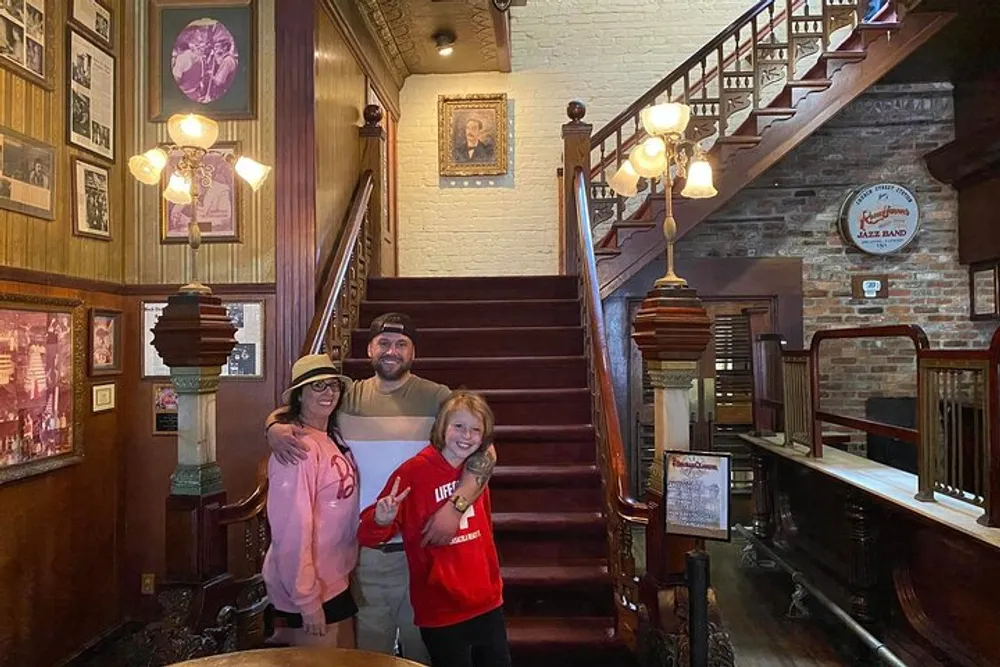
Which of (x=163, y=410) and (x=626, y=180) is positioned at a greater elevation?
(x=626, y=180)

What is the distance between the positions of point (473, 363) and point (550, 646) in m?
1.82

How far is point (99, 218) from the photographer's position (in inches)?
151

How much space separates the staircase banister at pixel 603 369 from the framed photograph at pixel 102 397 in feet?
8.80

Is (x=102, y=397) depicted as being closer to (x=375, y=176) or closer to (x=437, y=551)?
(x=375, y=176)

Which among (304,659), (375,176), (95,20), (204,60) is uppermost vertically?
(95,20)

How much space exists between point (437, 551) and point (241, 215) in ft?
9.50

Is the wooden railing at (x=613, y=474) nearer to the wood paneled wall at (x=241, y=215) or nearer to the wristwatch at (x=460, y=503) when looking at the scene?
the wristwatch at (x=460, y=503)

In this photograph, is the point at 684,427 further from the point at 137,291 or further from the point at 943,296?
the point at 943,296

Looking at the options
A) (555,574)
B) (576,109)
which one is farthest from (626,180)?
(555,574)

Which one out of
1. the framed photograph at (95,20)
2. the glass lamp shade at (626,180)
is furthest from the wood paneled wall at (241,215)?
the glass lamp shade at (626,180)

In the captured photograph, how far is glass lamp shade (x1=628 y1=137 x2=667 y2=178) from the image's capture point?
3.34 meters

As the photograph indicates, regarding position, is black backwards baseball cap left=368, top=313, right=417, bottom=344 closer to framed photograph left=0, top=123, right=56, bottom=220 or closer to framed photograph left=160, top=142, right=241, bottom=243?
framed photograph left=0, top=123, right=56, bottom=220

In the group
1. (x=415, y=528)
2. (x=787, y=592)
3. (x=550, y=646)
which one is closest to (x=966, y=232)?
(x=787, y=592)

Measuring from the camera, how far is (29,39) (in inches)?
128
